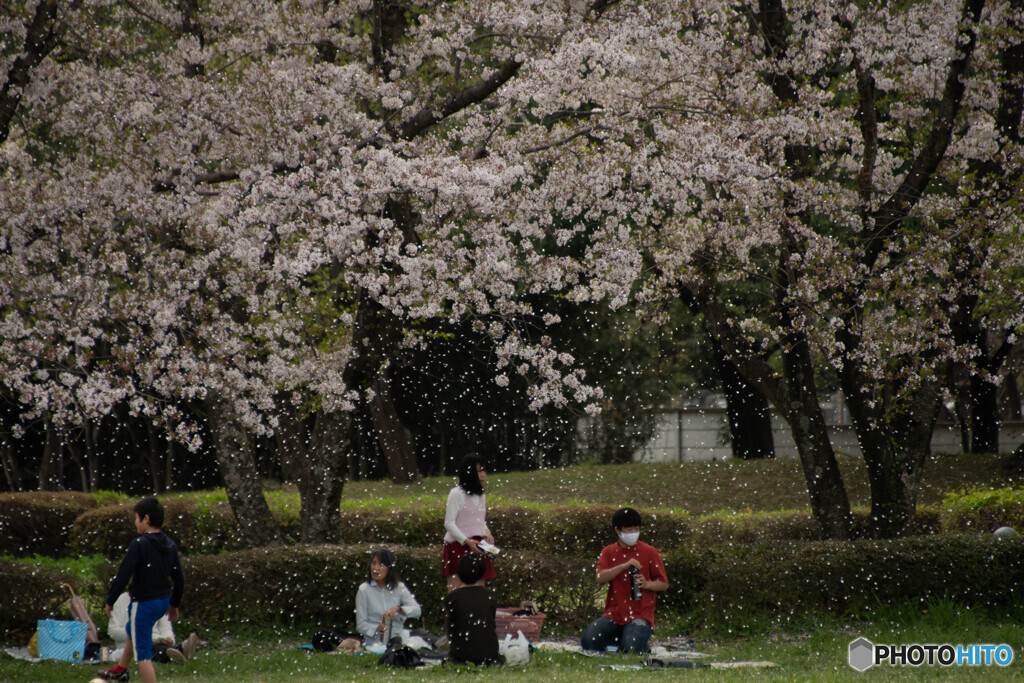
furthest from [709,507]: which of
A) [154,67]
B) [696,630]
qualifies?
[154,67]

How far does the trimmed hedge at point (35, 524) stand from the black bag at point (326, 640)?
26.8 feet

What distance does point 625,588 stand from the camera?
7.71m

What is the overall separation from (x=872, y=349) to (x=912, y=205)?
1.57 m

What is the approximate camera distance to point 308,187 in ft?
29.1

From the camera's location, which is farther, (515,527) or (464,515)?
(515,527)

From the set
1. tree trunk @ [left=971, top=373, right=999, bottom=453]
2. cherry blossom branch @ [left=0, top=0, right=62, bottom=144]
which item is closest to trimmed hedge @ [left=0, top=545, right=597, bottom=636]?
cherry blossom branch @ [left=0, top=0, right=62, bottom=144]

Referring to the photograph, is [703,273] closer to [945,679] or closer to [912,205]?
[912,205]

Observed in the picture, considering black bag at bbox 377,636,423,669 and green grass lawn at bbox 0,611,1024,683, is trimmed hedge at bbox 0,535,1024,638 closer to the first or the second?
green grass lawn at bbox 0,611,1024,683

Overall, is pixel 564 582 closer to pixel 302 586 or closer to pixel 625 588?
pixel 625 588

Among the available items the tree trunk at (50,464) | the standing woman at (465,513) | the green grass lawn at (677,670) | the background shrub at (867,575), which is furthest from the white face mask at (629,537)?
the tree trunk at (50,464)

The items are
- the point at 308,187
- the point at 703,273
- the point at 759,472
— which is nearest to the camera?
the point at 308,187

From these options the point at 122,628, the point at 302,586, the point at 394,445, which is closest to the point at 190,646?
the point at 122,628

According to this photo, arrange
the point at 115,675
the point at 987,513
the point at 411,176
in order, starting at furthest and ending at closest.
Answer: the point at 987,513 → the point at 411,176 → the point at 115,675

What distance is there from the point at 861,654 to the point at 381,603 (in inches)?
161
